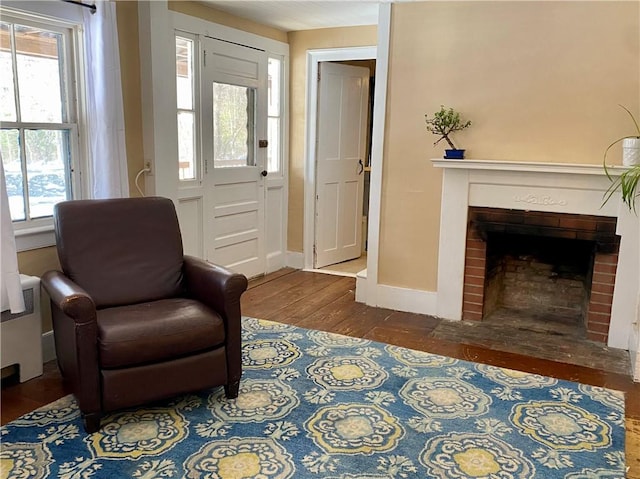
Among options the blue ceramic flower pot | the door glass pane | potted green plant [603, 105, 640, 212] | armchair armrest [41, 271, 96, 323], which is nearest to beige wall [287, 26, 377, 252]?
the door glass pane

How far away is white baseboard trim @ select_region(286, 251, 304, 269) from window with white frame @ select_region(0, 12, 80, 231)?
2.41 meters

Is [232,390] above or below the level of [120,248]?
below

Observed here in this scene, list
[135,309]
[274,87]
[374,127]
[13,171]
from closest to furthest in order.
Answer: [135,309]
[13,171]
[374,127]
[274,87]

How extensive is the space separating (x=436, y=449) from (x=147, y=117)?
268cm

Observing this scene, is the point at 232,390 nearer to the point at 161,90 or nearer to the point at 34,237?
the point at 34,237

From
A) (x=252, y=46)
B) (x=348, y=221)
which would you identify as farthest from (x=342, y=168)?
(x=252, y=46)

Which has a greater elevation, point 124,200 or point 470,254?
point 124,200

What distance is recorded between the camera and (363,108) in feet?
18.0

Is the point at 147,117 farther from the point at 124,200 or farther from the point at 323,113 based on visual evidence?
the point at 323,113

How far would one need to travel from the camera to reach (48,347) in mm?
3080

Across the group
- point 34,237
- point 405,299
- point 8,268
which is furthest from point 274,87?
point 8,268

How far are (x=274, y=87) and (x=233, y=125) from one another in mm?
668

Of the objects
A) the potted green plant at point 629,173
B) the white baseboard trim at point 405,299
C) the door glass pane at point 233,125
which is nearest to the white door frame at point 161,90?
the door glass pane at point 233,125

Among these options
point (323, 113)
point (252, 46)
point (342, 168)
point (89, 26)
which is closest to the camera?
point (89, 26)
